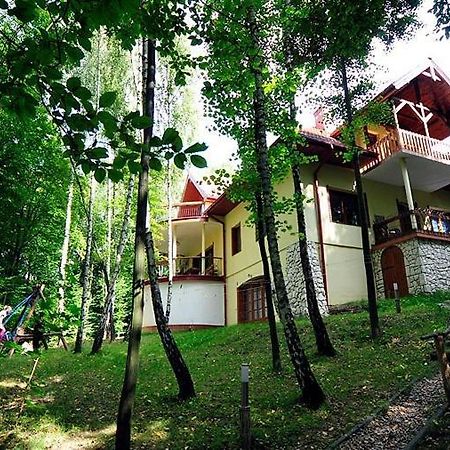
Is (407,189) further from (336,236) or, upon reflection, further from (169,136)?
(169,136)

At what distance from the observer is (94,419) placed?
5.96 meters

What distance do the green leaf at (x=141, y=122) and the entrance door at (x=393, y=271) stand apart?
1387cm

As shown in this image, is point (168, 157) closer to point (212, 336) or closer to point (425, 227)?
point (212, 336)

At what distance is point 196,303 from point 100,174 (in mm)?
16639

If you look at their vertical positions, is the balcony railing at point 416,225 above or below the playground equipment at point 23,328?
above

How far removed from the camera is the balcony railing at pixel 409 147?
14.4 meters

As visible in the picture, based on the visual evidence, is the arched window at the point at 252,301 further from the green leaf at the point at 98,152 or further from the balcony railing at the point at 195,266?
the green leaf at the point at 98,152

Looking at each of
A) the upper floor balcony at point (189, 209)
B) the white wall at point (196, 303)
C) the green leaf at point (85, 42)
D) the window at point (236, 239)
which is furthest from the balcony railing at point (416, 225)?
the green leaf at point (85, 42)

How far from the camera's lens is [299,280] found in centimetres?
1388

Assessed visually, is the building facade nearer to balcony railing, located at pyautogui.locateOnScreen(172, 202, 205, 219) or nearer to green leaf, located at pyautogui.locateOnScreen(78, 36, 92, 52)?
balcony railing, located at pyautogui.locateOnScreen(172, 202, 205, 219)


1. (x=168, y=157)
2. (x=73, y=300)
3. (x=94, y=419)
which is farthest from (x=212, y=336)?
(x=168, y=157)

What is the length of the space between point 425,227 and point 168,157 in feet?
49.4

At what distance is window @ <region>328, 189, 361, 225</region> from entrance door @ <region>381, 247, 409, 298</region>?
1648 millimetres

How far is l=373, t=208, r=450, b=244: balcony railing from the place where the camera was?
14133 mm
